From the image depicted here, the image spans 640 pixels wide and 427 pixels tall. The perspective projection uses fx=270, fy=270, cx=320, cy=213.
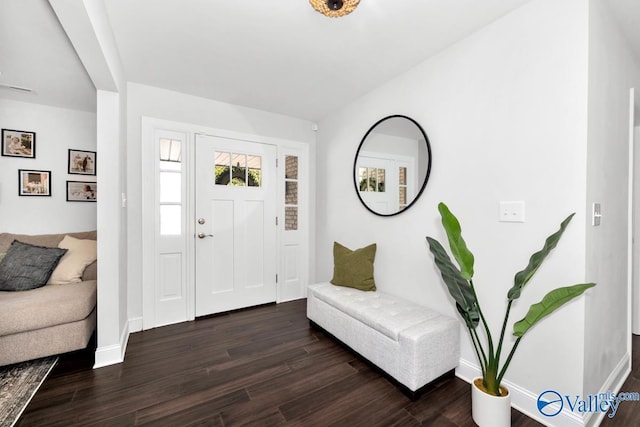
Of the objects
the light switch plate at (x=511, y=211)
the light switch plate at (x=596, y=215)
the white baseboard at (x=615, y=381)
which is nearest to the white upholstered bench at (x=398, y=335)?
the white baseboard at (x=615, y=381)

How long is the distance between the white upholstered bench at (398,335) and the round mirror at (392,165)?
2.75ft

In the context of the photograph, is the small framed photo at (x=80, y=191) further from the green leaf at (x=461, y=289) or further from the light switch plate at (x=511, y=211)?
the light switch plate at (x=511, y=211)

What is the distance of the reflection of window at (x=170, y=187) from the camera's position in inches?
107

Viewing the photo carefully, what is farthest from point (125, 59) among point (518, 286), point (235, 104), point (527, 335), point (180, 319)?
point (527, 335)

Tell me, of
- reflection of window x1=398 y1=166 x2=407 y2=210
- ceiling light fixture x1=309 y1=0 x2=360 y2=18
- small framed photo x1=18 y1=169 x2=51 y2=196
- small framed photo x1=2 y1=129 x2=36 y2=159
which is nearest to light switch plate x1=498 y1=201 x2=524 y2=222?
reflection of window x1=398 y1=166 x2=407 y2=210

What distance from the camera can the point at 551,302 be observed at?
1.23 meters

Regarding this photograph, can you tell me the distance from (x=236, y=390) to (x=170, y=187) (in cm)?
200

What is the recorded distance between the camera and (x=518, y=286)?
4.38ft

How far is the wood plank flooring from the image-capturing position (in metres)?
1.52

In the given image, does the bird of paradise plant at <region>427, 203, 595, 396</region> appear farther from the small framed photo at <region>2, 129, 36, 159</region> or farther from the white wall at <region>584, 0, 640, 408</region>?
the small framed photo at <region>2, 129, 36, 159</region>

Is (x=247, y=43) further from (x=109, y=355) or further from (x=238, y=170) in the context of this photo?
(x=109, y=355)

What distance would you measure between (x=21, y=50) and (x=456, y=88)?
318cm

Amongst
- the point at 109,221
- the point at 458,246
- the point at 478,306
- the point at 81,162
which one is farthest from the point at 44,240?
the point at 478,306

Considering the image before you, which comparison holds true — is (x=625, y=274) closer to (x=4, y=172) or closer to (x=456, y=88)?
(x=456, y=88)
